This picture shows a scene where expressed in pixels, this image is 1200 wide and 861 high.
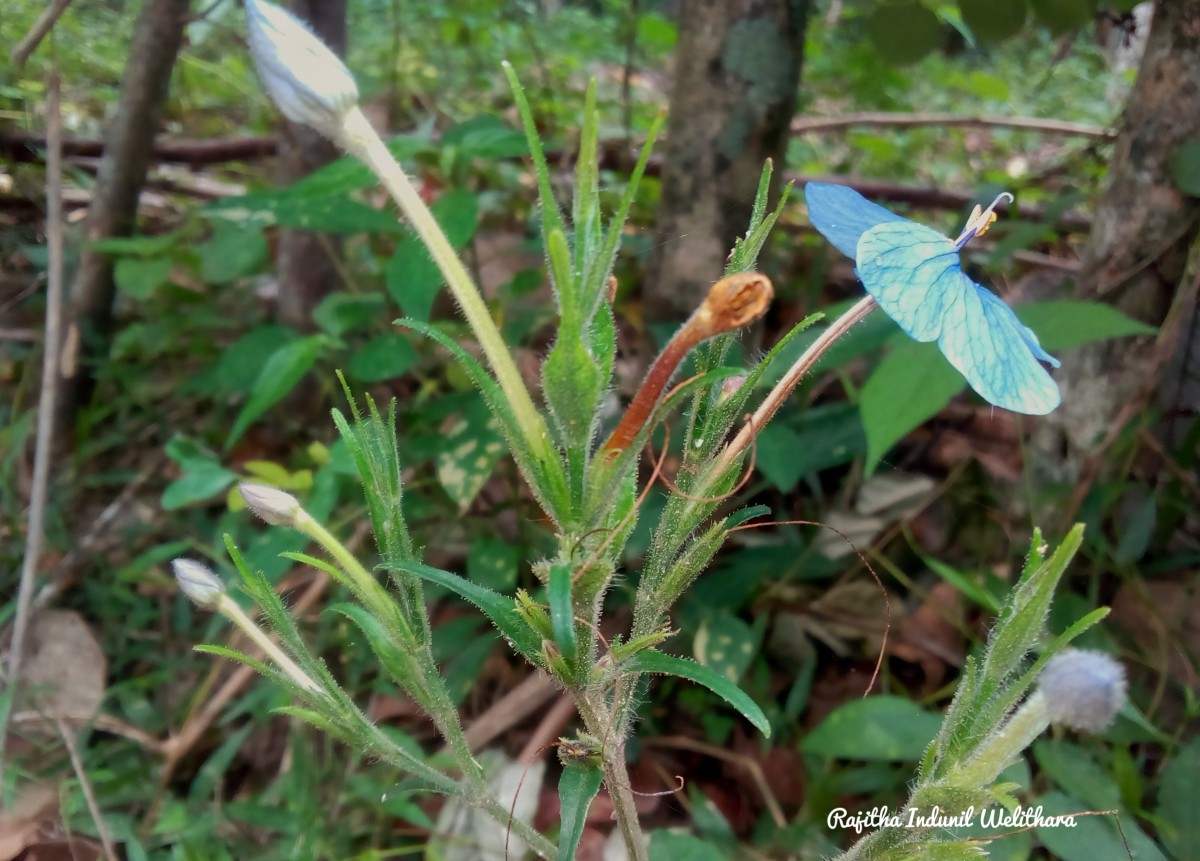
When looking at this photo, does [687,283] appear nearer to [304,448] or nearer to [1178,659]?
[304,448]

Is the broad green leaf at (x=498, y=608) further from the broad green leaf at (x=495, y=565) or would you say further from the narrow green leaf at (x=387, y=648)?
the broad green leaf at (x=495, y=565)

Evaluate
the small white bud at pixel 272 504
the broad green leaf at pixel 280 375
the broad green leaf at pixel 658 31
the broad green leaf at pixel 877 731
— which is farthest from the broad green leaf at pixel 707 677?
the broad green leaf at pixel 658 31

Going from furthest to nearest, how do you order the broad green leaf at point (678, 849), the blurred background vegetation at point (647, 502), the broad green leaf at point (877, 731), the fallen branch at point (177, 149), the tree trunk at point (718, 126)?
the fallen branch at point (177, 149) → the tree trunk at point (718, 126) → the blurred background vegetation at point (647, 502) → the broad green leaf at point (877, 731) → the broad green leaf at point (678, 849)

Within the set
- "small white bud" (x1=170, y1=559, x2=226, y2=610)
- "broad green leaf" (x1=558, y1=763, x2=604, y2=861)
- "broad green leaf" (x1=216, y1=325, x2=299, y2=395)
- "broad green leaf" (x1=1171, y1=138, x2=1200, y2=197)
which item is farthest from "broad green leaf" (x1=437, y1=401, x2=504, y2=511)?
"broad green leaf" (x1=1171, y1=138, x2=1200, y2=197)

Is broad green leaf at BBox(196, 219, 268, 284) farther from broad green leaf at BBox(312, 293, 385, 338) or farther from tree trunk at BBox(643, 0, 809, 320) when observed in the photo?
tree trunk at BBox(643, 0, 809, 320)

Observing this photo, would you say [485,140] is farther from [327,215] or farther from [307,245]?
[307,245]

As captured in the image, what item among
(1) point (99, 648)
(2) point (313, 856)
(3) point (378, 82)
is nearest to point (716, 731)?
(2) point (313, 856)

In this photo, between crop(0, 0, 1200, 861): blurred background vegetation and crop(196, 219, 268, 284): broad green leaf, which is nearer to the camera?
crop(0, 0, 1200, 861): blurred background vegetation
